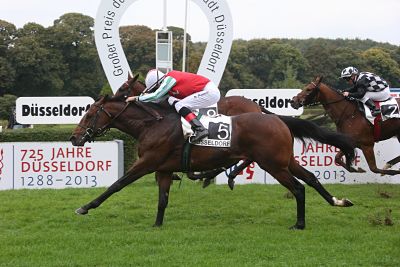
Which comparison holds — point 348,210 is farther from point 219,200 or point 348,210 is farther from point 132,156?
point 132,156

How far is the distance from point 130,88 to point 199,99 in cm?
108

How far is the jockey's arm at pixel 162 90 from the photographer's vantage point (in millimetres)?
7141

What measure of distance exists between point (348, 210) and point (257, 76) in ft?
162

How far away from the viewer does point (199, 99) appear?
7.31m

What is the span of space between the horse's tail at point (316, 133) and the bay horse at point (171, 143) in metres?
0.43

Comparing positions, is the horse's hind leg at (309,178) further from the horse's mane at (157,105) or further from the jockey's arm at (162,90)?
the jockey's arm at (162,90)

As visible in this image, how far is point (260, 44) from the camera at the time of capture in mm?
61000

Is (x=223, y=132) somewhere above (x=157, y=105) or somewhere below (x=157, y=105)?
below

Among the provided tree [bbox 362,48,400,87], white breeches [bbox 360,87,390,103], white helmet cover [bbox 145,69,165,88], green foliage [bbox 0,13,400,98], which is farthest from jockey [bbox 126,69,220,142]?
tree [bbox 362,48,400,87]

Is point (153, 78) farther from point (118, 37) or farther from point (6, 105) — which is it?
point (6, 105)

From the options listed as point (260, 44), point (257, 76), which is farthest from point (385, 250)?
point (260, 44)

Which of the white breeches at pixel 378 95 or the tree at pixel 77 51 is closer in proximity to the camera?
the white breeches at pixel 378 95

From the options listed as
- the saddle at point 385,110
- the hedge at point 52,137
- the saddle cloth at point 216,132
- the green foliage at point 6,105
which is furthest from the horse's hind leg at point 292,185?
the green foliage at point 6,105

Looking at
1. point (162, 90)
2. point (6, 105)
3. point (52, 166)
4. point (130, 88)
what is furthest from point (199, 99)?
point (6, 105)
